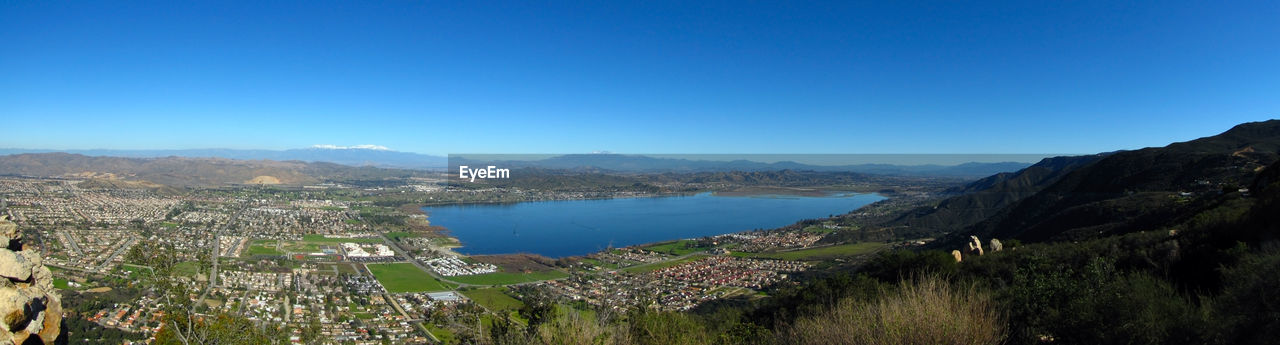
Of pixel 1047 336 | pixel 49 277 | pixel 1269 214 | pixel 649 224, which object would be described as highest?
pixel 1269 214

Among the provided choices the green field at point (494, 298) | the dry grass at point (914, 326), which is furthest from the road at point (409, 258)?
the dry grass at point (914, 326)

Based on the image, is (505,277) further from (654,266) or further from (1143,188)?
(1143,188)

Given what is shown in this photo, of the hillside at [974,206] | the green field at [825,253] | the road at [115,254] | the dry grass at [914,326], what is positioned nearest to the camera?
the dry grass at [914,326]

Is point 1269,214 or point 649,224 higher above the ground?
point 1269,214

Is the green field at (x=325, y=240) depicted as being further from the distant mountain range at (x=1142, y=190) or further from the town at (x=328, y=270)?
the distant mountain range at (x=1142, y=190)

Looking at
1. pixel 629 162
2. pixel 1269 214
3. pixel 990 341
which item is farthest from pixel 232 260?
pixel 629 162

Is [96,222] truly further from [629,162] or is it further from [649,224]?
[629,162]
